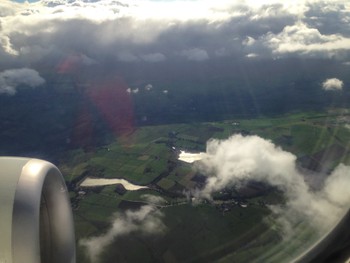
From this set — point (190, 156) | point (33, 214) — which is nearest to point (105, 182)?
point (190, 156)

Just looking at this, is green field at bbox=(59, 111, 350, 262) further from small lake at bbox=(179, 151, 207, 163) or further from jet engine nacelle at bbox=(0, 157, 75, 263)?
jet engine nacelle at bbox=(0, 157, 75, 263)

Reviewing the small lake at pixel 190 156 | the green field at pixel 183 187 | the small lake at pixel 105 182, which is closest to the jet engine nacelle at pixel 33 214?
the green field at pixel 183 187

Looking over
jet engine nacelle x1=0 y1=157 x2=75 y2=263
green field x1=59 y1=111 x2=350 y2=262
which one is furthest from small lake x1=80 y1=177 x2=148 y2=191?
jet engine nacelle x1=0 y1=157 x2=75 y2=263

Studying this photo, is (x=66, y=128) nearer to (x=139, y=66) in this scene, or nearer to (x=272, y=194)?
(x=272, y=194)

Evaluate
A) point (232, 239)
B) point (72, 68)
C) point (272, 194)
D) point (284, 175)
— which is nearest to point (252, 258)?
point (232, 239)

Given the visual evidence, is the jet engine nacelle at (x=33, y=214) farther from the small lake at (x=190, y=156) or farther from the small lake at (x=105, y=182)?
the small lake at (x=190, y=156)
